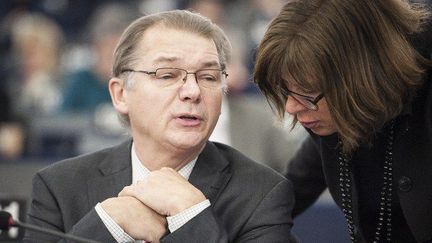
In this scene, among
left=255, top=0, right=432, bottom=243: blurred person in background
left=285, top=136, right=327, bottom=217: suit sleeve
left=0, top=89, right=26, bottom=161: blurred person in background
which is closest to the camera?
left=255, top=0, right=432, bottom=243: blurred person in background

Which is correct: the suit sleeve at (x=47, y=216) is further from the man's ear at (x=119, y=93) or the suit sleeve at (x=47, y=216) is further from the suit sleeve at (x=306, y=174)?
the suit sleeve at (x=306, y=174)

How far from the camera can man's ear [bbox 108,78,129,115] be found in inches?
130

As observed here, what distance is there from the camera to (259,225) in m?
3.06

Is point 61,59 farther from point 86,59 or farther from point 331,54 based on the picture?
point 331,54

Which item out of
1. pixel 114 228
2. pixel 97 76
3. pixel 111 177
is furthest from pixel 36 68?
pixel 114 228

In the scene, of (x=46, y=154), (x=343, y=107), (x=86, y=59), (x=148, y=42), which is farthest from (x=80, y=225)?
(x=86, y=59)

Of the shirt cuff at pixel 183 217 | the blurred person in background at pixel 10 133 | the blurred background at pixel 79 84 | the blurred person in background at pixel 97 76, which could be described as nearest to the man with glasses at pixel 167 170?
the shirt cuff at pixel 183 217

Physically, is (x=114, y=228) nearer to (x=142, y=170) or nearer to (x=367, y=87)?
(x=142, y=170)

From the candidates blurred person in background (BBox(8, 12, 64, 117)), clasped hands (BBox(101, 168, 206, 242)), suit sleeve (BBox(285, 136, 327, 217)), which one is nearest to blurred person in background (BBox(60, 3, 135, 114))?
blurred person in background (BBox(8, 12, 64, 117))

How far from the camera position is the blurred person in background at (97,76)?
7814mm

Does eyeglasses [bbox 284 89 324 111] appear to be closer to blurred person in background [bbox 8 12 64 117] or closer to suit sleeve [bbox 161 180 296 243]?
suit sleeve [bbox 161 180 296 243]

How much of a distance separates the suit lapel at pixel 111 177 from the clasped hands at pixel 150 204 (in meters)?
0.21

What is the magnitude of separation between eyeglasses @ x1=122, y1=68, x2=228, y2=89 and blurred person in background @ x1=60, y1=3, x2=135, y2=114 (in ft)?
14.9

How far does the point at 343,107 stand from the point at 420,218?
460 millimetres
